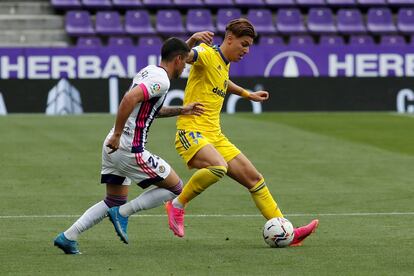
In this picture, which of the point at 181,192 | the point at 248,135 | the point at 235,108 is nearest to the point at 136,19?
the point at 235,108

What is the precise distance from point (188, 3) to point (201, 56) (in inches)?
933

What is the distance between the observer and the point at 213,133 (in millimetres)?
9664

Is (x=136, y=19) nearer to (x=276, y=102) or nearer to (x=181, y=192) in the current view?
(x=276, y=102)

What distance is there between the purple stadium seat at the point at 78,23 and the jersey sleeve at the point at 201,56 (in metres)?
22.1

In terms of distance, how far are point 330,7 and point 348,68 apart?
5.09m

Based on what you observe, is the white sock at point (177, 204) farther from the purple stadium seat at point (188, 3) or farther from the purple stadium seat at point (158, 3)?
the purple stadium seat at point (188, 3)

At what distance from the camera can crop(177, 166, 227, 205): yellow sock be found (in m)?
9.22

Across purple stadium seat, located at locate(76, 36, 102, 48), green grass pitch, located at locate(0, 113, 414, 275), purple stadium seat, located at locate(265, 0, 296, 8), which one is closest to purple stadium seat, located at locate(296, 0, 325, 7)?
purple stadium seat, located at locate(265, 0, 296, 8)

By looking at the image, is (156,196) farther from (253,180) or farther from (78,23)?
(78,23)

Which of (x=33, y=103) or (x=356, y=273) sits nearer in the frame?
(x=356, y=273)

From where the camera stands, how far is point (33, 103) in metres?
26.4

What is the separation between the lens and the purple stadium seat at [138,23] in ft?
104

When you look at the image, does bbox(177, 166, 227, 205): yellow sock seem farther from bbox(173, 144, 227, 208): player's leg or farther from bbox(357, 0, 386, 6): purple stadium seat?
bbox(357, 0, 386, 6): purple stadium seat

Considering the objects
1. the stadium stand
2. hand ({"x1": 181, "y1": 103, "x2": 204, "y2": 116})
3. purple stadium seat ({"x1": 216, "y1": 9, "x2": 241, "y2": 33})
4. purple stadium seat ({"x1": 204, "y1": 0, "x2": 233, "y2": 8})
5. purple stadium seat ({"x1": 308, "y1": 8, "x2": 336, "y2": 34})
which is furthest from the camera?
purple stadium seat ({"x1": 204, "y1": 0, "x2": 233, "y2": 8})
